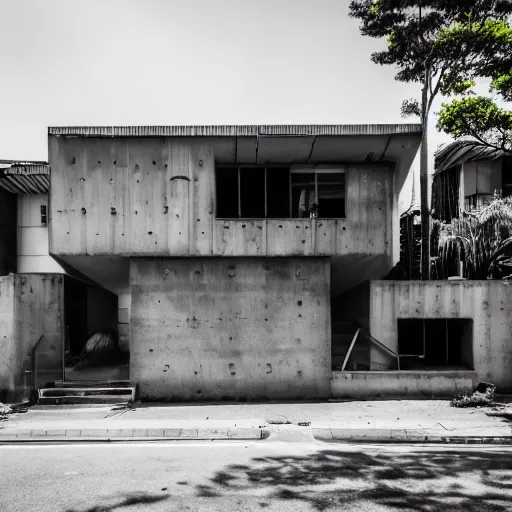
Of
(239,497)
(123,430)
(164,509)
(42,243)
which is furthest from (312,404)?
(42,243)

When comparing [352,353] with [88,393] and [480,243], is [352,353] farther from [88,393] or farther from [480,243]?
[480,243]

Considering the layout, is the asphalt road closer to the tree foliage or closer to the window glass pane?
the window glass pane

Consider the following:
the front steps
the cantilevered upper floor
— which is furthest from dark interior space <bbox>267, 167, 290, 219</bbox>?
the front steps

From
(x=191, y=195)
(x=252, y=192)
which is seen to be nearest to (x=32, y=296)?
(x=191, y=195)

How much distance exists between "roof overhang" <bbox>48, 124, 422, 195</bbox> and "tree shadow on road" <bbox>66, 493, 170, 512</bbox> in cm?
803

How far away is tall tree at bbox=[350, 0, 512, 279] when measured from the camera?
16.2 m

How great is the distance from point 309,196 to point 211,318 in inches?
168

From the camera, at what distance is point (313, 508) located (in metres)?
5.20

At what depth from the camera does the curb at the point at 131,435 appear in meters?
8.33

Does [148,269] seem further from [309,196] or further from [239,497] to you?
[239,497]

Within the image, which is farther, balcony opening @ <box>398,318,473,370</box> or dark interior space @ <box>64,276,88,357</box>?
dark interior space @ <box>64,276,88,357</box>

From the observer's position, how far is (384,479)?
20.0 ft

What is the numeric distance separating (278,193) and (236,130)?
6.81ft

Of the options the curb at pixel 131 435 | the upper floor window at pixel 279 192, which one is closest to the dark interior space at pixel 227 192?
the upper floor window at pixel 279 192
